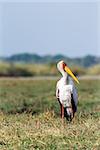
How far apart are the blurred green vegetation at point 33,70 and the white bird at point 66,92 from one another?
2416cm

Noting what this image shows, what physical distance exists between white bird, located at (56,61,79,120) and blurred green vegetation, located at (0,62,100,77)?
79.3ft

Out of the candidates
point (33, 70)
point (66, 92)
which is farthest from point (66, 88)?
point (33, 70)

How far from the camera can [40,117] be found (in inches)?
344

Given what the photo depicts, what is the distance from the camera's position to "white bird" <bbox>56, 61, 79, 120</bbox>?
28.2 feet

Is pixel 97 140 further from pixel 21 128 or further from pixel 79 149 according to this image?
pixel 21 128

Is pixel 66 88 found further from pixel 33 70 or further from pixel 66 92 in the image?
pixel 33 70

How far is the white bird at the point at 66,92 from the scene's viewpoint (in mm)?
8602

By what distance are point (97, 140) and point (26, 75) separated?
27.9 metres

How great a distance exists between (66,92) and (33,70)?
2688 centimetres

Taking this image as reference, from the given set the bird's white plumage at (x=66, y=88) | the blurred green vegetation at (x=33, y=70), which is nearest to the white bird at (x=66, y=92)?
the bird's white plumage at (x=66, y=88)

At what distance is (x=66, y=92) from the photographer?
8.62 metres

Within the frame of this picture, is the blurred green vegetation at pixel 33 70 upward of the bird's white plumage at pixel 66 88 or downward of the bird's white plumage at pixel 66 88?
downward

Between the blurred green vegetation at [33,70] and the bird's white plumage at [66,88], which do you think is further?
the blurred green vegetation at [33,70]

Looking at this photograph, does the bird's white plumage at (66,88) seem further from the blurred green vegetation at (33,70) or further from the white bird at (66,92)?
the blurred green vegetation at (33,70)
